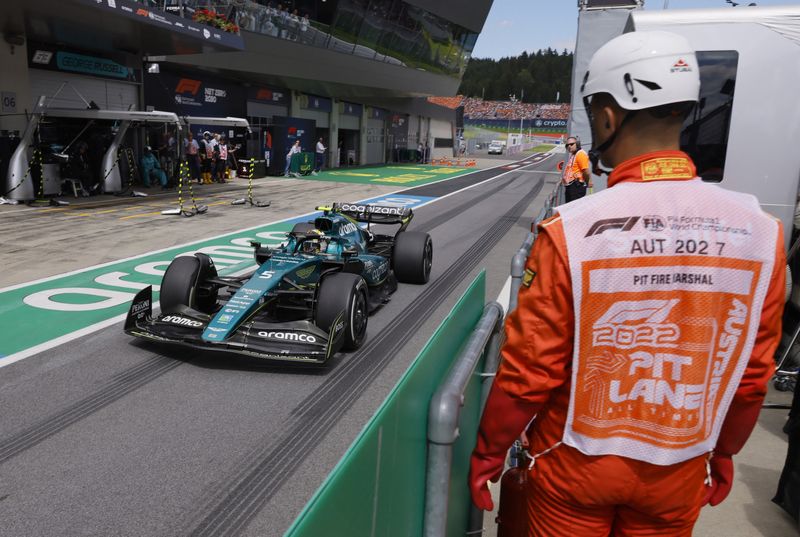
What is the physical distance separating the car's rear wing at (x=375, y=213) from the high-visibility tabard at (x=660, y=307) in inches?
259

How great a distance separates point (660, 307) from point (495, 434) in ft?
1.81

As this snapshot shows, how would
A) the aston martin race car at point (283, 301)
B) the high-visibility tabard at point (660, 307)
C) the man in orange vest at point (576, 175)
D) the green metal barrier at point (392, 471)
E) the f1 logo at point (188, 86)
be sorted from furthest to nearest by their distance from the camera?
the f1 logo at point (188, 86), the man in orange vest at point (576, 175), the aston martin race car at point (283, 301), the high-visibility tabard at point (660, 307), the green metal barrier at point (392, 471)

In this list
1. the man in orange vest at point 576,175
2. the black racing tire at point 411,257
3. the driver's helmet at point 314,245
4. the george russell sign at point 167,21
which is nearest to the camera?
the driver's helmet at point 314,245

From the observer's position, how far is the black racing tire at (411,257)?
7.53 meters

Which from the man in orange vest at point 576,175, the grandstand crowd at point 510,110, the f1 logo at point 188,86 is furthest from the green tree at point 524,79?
the man in orange vest at point 576,175

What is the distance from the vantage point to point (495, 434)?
163 cm

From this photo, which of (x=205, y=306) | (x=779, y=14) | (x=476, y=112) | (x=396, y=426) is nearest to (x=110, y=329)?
(x=205, y=306)

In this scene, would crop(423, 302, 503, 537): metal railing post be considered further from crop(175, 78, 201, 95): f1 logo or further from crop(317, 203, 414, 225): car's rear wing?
crop(175, 78, 201, 95): f1 logo

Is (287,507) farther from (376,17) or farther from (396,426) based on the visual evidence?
(376,17)

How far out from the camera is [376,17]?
106 feet

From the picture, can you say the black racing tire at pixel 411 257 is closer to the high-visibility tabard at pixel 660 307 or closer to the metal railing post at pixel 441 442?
the metal railing post at pixel 441 442

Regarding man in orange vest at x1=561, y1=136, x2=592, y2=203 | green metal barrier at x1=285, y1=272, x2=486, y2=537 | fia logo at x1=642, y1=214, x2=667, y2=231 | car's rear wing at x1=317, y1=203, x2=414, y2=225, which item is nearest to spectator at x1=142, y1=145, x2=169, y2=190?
car's rear wing at x1=317, y1=203, x2=414, y2=225

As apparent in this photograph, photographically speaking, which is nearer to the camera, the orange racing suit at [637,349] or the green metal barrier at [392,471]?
the green metal barrier at [392,471]

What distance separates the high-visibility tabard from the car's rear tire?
14.6 ft
